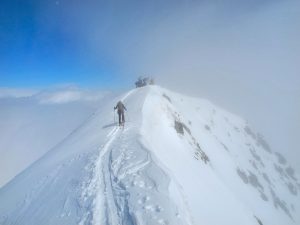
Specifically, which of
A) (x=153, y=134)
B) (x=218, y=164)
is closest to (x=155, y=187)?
(x=153, y=134)

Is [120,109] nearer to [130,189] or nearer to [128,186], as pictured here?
[128,186]

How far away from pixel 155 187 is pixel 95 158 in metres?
6.61

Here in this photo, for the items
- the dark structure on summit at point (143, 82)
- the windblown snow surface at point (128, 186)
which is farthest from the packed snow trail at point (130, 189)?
the dark structure on summit at point (143, 82)

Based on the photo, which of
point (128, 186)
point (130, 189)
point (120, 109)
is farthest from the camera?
point (120, 109)

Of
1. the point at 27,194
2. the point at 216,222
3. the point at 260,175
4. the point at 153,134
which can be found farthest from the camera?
the point at 260,175

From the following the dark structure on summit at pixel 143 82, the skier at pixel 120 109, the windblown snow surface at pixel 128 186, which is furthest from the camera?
the dark structure on summit at pixel 143 82

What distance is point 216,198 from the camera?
2016 cm

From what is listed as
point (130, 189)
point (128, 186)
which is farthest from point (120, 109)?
point (130, 189)

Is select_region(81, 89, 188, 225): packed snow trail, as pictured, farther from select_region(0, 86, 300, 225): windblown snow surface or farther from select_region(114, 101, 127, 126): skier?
select_region(114, 101, 127, 126): skier

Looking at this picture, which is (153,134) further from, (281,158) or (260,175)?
(281,158)

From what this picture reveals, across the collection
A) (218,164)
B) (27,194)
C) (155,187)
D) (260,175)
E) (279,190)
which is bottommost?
(279,190)

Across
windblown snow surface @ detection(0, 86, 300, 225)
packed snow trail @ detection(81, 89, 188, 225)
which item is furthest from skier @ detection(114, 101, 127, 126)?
→ packed snow trail @ detection(81, 89, 188, 225)

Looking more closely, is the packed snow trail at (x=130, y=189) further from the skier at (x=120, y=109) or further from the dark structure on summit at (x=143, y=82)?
the dark structure on summit at (x=143, y=82)

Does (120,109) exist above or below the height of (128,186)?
above
